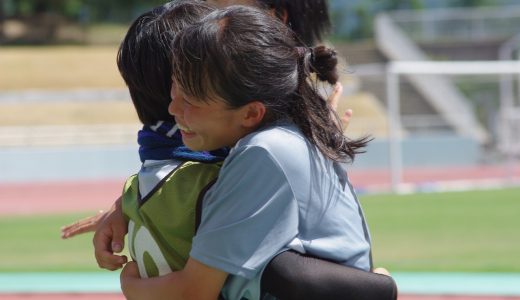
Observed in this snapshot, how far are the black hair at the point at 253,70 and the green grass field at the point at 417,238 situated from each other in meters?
5.98

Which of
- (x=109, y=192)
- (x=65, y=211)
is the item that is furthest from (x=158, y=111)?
(x=109, y=192)

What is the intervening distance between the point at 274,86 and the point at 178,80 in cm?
19

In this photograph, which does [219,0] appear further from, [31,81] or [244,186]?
[31,81]

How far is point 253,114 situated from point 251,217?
0.21m

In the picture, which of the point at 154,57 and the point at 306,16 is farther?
the point at 306,16

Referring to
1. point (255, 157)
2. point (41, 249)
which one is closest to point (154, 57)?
point (255, 157)

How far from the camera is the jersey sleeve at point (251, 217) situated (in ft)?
6.00

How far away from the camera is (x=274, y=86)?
6.22 feet

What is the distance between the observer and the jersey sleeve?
72.0 inches

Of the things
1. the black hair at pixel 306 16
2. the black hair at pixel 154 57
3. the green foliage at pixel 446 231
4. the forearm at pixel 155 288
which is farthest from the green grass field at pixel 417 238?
the forearm at pixel 155 288

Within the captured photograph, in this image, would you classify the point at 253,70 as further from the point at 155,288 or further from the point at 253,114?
the point at 155,288

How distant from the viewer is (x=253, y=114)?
1.92 metres

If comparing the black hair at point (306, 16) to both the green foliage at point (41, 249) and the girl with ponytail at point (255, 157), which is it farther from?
the green foliage at point (41, 249)

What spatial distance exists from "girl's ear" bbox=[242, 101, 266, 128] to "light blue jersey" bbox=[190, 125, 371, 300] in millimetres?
42
